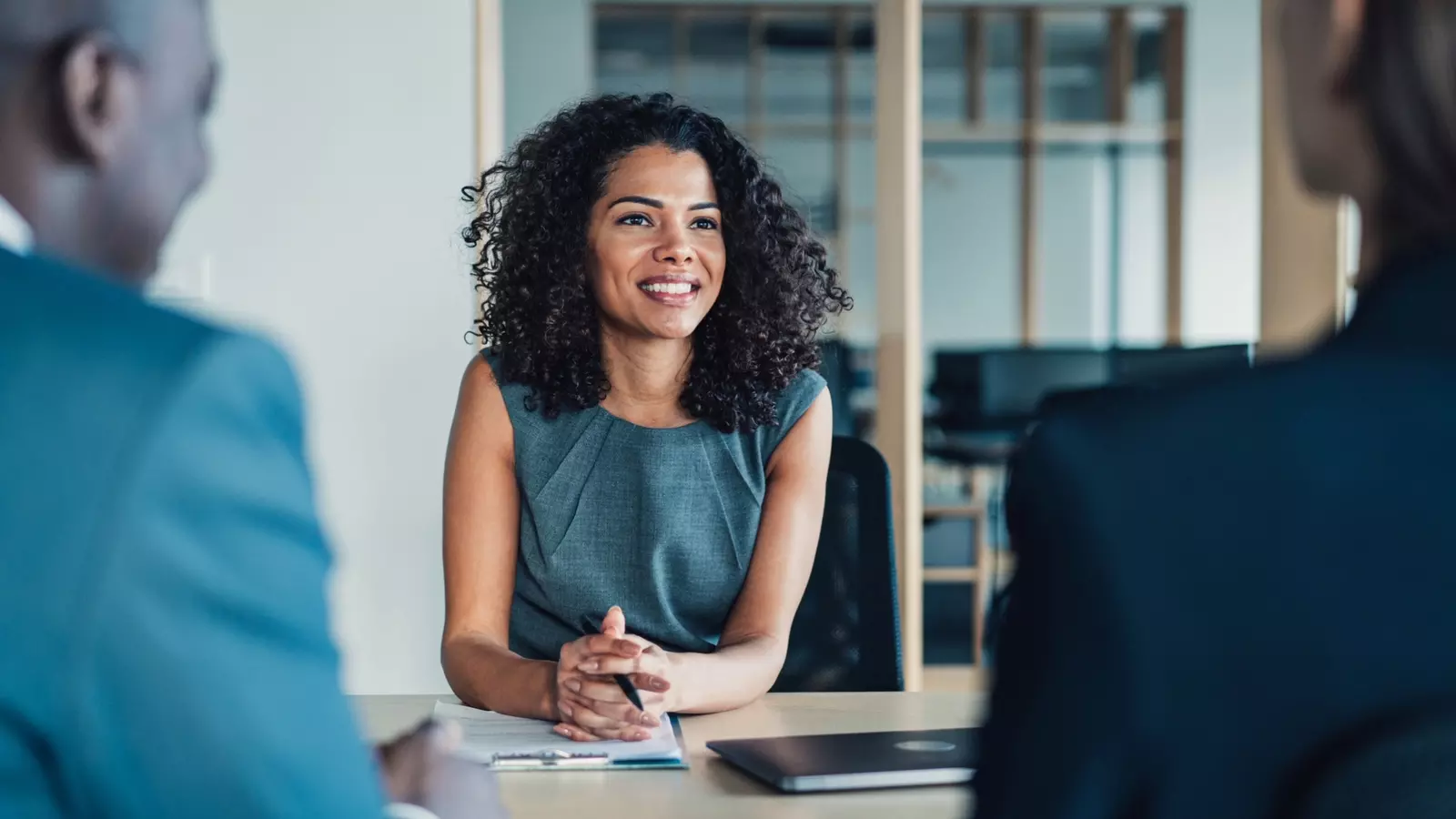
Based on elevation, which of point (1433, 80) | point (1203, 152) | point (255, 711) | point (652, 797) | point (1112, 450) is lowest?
point (652, 797)

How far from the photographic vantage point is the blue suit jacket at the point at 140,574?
56 cm

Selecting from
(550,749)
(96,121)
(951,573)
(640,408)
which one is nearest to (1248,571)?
(96,121)

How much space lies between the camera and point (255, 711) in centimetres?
58

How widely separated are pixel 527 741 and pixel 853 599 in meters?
0.72

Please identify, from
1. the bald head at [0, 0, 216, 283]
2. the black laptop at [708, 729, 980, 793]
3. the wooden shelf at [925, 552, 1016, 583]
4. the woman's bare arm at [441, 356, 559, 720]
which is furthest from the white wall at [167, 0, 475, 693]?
the bald head at [0, 0, 216, 283]

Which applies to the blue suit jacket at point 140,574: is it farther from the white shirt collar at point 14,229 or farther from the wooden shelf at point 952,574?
the wooden shelf at point 952,574

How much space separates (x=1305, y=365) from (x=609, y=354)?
1546mm

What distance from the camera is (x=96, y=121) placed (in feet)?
2.20

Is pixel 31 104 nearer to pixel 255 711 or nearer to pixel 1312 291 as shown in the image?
pixel 255 711

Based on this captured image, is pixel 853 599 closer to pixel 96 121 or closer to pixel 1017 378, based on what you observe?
pixel 96 121

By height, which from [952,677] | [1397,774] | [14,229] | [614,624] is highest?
[14,229]

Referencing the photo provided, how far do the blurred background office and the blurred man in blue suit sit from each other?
1.46 feet

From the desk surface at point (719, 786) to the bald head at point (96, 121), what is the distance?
0.66 metres

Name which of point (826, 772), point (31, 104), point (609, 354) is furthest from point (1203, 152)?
point (31, 104)
